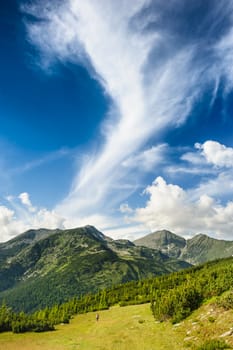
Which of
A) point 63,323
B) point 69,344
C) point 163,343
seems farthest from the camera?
point 63,323

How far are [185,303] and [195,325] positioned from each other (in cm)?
796

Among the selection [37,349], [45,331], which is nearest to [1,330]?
[45,331]

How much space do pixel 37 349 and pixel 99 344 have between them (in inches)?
308

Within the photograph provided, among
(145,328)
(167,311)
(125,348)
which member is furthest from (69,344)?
(167,311)

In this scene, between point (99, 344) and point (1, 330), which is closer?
point (99, 344)

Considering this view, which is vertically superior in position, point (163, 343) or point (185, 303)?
point (185, 303)

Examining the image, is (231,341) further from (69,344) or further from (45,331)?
(45,331)

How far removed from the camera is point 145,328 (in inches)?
1561

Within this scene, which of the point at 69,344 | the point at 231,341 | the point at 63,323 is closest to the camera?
the point at 231,341

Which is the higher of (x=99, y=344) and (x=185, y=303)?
(x=185, y=303)

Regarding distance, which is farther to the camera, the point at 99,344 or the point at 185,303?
the point at 185,303

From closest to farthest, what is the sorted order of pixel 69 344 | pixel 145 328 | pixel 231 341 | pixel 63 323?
pixel 231 341, pixel 69 344, pixel 145 328, pixel 63 323

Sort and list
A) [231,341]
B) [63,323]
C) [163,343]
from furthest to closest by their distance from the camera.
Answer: [63,323] → [163,343] → [231,341]

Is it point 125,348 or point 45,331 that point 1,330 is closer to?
point 45,331
